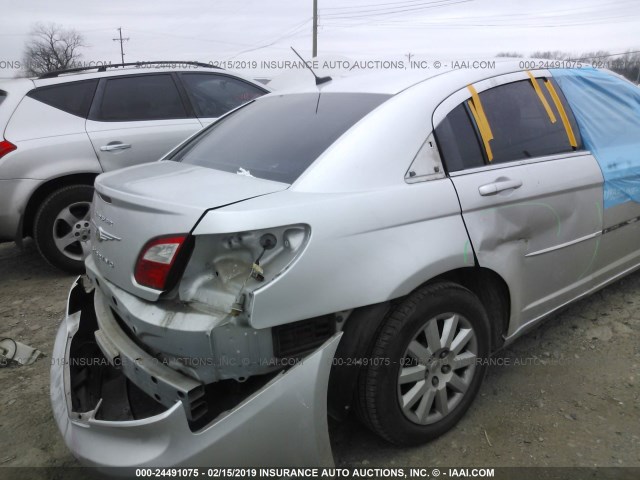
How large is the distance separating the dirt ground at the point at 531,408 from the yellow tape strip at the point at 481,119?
4.04 feet

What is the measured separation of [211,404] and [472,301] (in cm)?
113

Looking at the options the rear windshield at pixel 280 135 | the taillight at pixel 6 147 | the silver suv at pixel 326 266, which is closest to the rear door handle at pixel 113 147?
the taillight at pixel 6 147

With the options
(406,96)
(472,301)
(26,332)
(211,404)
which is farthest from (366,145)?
(26,332)

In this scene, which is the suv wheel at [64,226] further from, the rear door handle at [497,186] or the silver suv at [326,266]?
the rear door handle at [497,186]

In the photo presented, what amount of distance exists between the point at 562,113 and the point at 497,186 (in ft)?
2.79

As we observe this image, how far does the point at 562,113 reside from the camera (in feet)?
8.80

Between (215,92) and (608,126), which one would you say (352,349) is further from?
(215,92)

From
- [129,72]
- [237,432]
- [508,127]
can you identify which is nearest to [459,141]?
[508,127]

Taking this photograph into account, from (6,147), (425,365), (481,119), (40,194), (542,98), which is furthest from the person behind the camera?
(40,194)

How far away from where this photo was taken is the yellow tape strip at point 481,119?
2.28 meters

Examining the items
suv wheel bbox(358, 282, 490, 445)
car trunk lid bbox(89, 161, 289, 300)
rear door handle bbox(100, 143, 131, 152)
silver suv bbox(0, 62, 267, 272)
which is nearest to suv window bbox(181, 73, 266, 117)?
silver suv bbox(0, 62, 267, 272)

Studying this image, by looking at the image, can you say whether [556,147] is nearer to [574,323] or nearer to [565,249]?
[565,249]

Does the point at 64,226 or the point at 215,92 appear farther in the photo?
the point at 215,92

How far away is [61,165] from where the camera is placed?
13.6 ft
